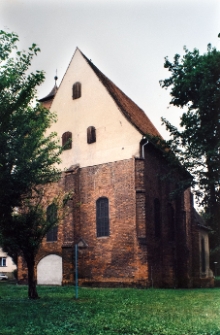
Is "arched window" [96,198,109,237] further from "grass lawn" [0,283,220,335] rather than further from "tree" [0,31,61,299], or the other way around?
"grass lawn" [0,283,220,335]

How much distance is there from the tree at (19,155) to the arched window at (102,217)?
6.56 m

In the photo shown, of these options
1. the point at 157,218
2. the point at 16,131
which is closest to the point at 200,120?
the point at 157,218

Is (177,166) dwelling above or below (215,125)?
below

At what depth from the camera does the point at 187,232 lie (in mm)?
26672

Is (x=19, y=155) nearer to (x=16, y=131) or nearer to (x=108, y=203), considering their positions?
(x=16, y=131)

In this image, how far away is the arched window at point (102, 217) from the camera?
21.3 meters

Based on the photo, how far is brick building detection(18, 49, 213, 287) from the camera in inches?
795

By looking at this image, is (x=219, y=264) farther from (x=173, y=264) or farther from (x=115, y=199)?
(x=115, y=199)

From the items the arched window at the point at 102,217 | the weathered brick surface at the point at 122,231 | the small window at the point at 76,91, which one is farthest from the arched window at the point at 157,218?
the small window at the point at 76,91

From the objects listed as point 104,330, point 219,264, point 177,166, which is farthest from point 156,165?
point 219,264

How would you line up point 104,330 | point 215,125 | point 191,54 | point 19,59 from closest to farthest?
point 104,330 < point 19,59 < point 215,125 < point 191,54

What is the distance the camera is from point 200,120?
1970 cm

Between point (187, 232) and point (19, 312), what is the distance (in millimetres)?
18070

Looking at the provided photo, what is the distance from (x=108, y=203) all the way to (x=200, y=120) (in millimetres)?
6882
